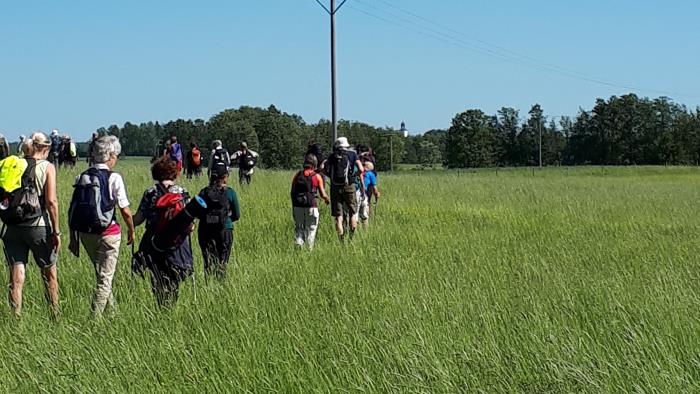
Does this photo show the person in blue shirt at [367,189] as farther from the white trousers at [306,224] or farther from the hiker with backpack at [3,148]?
the hiker with backpack at [3,148]

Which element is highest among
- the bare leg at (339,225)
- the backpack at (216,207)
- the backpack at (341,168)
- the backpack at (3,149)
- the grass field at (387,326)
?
the backpack at (3,149)

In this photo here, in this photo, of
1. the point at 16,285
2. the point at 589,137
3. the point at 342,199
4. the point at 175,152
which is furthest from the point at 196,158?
the point at 589,137

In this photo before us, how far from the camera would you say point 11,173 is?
7426mm

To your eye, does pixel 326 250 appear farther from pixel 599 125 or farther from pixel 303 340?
pixel 599 125

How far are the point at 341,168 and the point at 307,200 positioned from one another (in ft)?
5.29

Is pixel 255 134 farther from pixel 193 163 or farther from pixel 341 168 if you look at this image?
pixel 341 168

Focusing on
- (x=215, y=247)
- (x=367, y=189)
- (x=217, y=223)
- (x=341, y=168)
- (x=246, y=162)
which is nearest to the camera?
(x=217, y=223)

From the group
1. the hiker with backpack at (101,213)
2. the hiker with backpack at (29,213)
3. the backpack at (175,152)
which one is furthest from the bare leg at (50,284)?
the backpack at (175,152)

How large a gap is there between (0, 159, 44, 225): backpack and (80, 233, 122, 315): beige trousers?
537 millimetres

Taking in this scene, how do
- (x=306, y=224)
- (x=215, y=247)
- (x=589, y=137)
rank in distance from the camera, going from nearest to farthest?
(x=215, y=247), (x=306, y=224), (x=589, y=137)

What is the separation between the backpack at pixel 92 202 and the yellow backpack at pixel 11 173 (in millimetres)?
540

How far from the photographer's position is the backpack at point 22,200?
7.41m

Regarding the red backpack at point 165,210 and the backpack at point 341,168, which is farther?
the backpack at point 341,168

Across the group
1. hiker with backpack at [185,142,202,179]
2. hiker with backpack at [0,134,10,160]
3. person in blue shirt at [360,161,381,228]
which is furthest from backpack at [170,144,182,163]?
hiker with backpack at [0,134,10,160]
